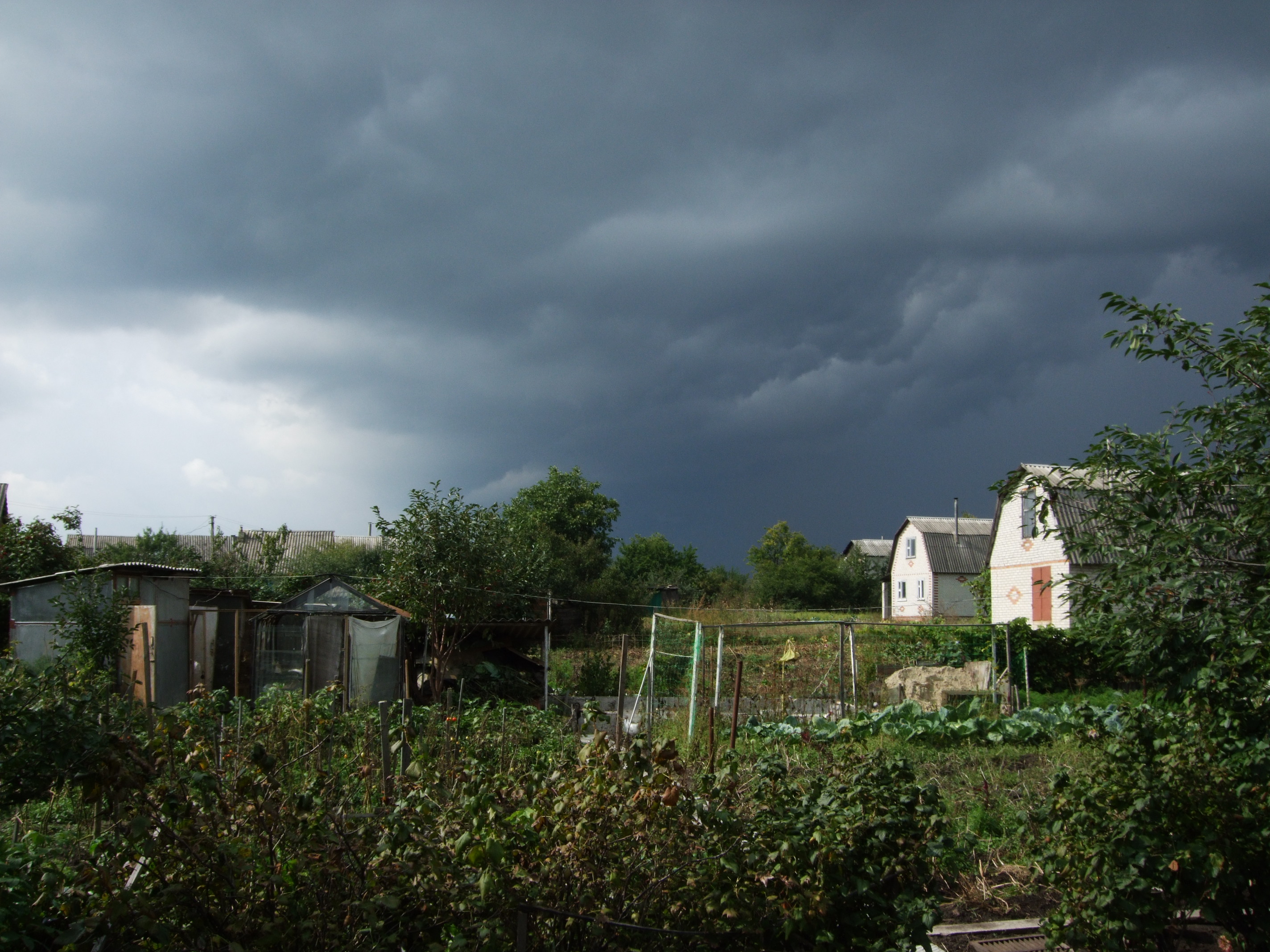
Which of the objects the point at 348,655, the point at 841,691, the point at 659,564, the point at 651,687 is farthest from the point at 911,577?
the point at 651,687

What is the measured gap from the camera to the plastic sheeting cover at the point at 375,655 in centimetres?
1351

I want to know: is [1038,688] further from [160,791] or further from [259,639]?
[160,791]

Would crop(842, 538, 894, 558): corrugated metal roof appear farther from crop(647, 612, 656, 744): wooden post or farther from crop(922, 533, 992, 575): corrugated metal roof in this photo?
crop(647, 612, 656, 744): wooden post

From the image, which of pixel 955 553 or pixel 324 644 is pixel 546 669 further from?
pixel 955 553

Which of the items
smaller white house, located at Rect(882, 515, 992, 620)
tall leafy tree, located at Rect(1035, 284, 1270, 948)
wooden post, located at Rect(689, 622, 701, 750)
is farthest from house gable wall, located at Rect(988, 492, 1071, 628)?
tall leafy tree, located at Rect(1035, 284, 1270, 948)

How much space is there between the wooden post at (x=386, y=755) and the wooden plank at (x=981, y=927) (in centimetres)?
306

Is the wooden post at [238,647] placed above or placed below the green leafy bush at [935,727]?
above

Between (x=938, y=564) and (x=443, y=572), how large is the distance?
34135 mm

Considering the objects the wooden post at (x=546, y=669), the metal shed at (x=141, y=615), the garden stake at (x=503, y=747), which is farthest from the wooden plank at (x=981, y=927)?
the metal shed at (x=141, y=615)

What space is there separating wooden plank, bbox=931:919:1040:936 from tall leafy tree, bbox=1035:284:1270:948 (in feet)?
3.06

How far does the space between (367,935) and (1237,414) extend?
13.9ft

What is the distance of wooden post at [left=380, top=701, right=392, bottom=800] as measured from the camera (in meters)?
3.78

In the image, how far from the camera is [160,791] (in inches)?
111

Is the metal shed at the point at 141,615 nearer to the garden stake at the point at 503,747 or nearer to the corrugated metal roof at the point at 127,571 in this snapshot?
the corrugated metal roof at the point at 127,571
